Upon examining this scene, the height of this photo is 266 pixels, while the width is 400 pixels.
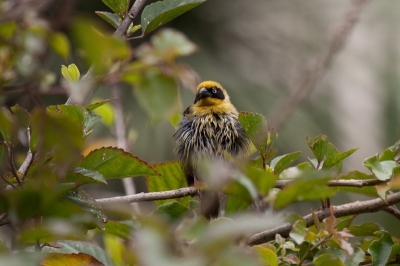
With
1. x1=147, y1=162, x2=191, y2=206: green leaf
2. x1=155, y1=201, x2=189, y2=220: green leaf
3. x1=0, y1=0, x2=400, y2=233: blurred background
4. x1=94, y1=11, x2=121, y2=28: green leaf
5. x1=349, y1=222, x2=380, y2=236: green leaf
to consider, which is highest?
x1=94, y1=11, x2=121, y2=28: green leaf

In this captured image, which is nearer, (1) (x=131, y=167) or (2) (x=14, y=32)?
(2) (x=14, y=32)

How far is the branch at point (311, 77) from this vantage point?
65 cm

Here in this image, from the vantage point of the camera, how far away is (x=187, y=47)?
2.25ft

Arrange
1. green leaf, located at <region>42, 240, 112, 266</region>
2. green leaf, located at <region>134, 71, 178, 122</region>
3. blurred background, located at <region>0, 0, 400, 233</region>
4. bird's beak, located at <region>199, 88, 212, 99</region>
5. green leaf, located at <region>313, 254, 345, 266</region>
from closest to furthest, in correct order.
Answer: green leaf, located at <region>134, 71, 178, 122</region>, green leaf, located at <region>313, 254, 345, 266</region>, green leaf, located at <region>42, 240, 112, 266</region>, bird's beak, located at <region>199, 88, 212, 99</region>, blurred background, located at <region>0, 0, 400, 233</region>

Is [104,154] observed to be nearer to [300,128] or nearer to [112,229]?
[112,229]

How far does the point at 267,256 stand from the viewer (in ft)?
3.31

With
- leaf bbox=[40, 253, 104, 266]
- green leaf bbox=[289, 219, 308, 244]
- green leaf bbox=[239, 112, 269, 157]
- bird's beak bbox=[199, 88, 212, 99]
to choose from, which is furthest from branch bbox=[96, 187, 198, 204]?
bird's beak bbox=[199, 88, 212, 99]

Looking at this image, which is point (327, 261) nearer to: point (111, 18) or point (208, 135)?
point (111, 18)

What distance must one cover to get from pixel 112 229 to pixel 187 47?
819 mm

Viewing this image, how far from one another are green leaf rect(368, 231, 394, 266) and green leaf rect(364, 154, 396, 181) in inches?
5.6

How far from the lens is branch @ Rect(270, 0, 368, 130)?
65 centimetres

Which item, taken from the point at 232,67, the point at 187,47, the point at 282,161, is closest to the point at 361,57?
the point at 232,67

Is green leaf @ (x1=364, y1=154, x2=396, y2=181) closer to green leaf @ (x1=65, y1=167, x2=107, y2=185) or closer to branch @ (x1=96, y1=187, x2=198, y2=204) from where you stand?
branch @ (x1=96, y1=187, x2=198, y2=204)

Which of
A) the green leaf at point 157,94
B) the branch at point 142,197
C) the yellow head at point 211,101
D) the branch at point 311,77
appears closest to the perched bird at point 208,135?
the yellow head at point 211,101
